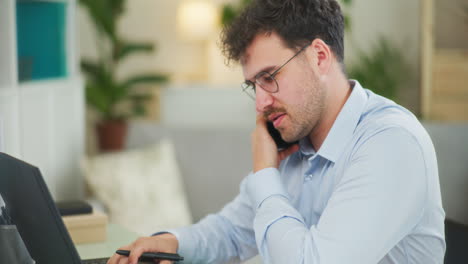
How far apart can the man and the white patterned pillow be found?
1622mm

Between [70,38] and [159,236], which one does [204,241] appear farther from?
[70,38]

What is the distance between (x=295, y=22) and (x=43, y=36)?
83.9 inches

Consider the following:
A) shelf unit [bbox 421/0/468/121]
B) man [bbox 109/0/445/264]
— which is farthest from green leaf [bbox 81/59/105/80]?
man [bbox 109/0/445/264]

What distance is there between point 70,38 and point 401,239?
2.51 meters

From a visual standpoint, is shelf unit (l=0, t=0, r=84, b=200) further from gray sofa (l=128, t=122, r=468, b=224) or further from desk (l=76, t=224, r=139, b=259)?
desk (l=76, t=224, r=139, b=259)

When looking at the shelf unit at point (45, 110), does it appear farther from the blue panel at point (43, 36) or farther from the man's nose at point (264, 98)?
the man's nose at point (264, 98)

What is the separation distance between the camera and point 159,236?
1.54 meters

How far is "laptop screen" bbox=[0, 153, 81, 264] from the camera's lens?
117 centimetres

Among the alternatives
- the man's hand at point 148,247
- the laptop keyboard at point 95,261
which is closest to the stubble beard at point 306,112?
the man's hand at point 148,247

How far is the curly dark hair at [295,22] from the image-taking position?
4.61ft

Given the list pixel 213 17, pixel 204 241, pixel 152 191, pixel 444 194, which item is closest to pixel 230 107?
pixel 213 17

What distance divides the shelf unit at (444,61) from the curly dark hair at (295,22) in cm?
360

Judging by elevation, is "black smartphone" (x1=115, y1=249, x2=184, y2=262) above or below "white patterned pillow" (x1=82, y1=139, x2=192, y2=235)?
above

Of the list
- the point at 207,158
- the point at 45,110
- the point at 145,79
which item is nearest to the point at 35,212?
the point at 45,110
